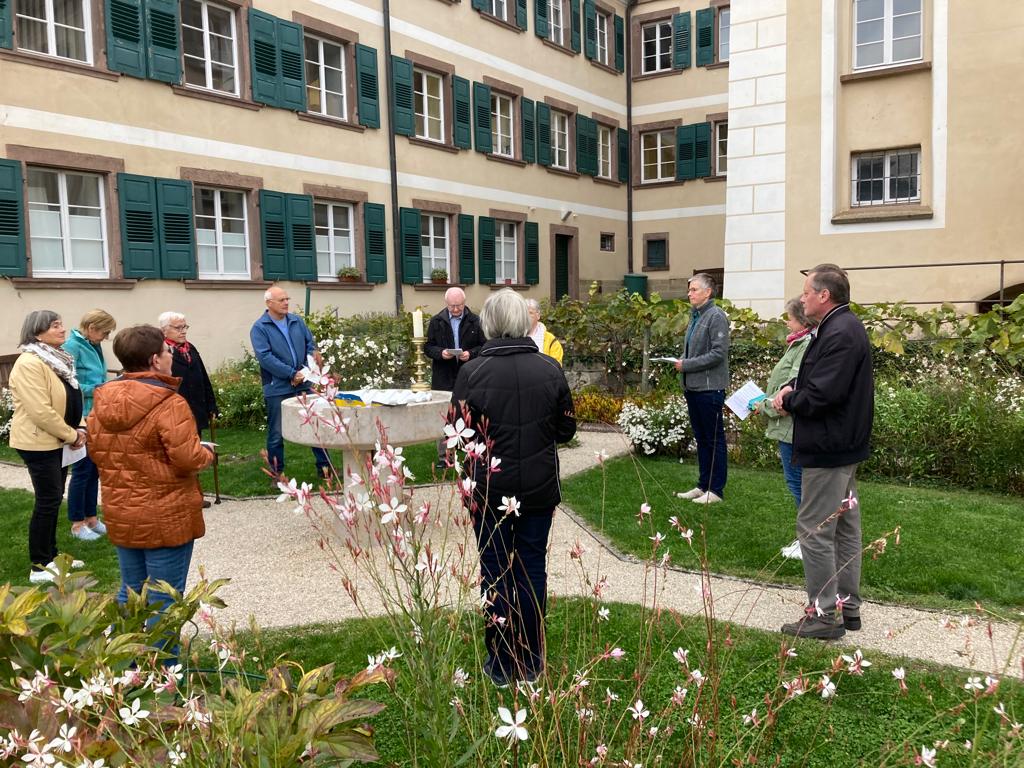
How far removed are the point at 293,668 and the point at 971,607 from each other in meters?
3.80

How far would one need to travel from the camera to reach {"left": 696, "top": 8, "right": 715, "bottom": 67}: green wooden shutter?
24594mm

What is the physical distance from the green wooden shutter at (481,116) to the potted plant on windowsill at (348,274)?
537cm

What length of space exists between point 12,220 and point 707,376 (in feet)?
35.3

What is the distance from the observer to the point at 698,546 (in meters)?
6.38

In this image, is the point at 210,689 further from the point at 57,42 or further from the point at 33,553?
the point at 57,42

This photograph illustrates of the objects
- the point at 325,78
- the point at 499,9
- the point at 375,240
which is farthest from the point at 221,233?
the point at 499,9

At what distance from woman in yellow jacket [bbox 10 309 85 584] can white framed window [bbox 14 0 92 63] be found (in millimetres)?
9529

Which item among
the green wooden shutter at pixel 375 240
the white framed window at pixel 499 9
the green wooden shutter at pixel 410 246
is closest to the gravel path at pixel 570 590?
the green wooden shutter at pixel 375 240

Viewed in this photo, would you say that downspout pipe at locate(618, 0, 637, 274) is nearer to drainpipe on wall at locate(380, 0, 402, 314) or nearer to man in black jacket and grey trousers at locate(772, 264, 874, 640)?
drainpipe on wall at locate(380, 0, 402, 314)

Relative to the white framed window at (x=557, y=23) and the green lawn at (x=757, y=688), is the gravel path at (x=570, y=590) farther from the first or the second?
the white framed window at (x=557, y=23)

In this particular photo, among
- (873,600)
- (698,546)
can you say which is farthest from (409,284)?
(873,600)

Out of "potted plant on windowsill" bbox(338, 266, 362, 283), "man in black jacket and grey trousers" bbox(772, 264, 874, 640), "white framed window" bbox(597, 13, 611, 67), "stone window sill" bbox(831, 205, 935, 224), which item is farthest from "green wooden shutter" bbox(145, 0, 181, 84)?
"white framed window" bbox(597, 13, 611, 67)

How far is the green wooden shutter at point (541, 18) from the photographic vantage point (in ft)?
75.3

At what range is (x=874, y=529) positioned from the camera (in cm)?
659
